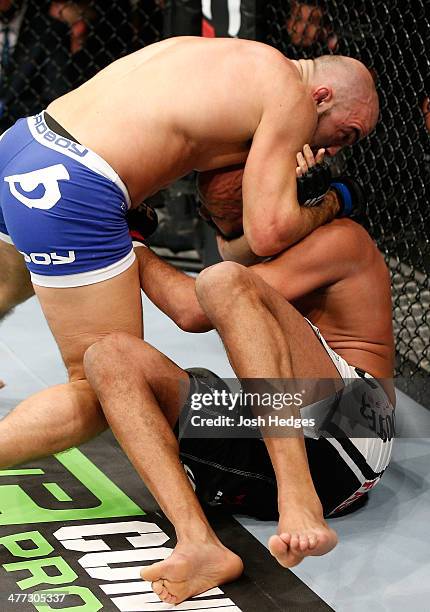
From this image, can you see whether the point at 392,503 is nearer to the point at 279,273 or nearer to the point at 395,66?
the point at 279,273

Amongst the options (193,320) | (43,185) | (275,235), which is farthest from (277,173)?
(43,185)

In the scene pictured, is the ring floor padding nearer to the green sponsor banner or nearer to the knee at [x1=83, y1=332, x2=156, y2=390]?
the green sponsor banner

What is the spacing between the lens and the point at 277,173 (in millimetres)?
2141

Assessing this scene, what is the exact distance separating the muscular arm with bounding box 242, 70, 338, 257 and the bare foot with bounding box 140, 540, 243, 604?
23.5 inches

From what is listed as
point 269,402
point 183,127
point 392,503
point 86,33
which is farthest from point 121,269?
point 86,33

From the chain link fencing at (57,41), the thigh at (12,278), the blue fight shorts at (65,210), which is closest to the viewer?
the blue fight shorts at (65,210)

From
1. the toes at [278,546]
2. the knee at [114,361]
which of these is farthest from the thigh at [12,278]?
the toes at [278,546]

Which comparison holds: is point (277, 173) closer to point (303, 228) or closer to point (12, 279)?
point (303, 228)

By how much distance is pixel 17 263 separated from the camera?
2518mm

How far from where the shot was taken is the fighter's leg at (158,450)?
6.26 feet

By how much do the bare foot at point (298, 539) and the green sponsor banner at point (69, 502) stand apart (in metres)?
0.48

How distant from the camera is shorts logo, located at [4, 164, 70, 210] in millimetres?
2139

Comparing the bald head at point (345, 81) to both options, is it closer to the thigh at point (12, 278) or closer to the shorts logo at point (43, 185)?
the shorts logo at point (43, 185)

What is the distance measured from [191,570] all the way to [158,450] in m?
0.22
